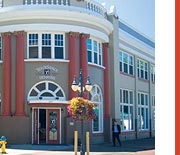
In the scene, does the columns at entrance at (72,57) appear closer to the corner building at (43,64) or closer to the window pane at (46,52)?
the corner building at (43,64)

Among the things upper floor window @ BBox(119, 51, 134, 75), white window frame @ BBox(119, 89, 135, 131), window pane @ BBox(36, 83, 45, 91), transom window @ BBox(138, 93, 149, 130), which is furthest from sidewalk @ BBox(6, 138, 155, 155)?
transom window @ BBox(138, 93, 149, 130)

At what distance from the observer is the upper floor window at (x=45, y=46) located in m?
25.6

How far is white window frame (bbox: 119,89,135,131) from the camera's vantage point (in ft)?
110

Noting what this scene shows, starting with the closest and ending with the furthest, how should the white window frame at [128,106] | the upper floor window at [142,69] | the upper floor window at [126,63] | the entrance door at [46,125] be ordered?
the entrance door at [46,125]
the white window frame at [128,106]
the upper floor window at [126,63]
the upper floor window at [142,69]

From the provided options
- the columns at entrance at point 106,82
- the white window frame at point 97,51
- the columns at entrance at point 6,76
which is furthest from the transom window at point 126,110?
the columns at entrance at point 6,76

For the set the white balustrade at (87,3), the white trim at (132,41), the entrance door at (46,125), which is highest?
the white balustrade at (87,3)

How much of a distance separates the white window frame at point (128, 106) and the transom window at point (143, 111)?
2153mm

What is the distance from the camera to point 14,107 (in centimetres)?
2512

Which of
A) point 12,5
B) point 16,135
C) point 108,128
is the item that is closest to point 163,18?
point 16,135

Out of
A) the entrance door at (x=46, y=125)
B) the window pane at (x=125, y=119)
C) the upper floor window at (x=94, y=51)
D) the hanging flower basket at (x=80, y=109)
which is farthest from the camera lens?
the window pane at (x=125, y=119)

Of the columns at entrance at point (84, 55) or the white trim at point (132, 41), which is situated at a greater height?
the white trim at point (132, 41)

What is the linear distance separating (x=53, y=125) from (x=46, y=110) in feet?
3.39

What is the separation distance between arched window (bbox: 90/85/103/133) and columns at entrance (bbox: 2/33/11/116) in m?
5.74

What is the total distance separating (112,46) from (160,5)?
2961cm
